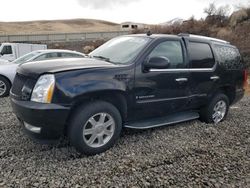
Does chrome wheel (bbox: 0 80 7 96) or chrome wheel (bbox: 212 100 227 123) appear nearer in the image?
chrome wheel (bbox: 212 100 227 123)

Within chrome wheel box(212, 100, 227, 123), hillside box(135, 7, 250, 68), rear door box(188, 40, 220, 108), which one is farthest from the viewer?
hillside box(135, 7, 250, 68)

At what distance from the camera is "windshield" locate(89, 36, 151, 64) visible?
4.05 m

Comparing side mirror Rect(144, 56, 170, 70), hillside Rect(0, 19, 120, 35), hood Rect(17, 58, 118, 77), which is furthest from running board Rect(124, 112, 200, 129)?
hillside Rect(0, 19, 120, 35)

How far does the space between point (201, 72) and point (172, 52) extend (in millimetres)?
780

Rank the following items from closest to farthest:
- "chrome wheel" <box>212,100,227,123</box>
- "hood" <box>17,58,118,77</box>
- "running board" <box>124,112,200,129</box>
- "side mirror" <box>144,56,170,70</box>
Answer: "hood" <box>17,58,118,77</box>, "side mirror" <box>144,56,170,70</box>, "running board" <box>124,112,200,129</box>, "chrome wheel" <box>212,100,227,123</box>

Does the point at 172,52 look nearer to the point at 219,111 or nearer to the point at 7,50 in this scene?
the point at 219,111

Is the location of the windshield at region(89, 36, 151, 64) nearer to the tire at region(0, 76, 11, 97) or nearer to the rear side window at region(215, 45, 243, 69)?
the rear side window at region(215, 45, 243, 69)

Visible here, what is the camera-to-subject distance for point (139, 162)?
11.1ft

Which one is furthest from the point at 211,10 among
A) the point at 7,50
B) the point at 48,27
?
the point at 48,27

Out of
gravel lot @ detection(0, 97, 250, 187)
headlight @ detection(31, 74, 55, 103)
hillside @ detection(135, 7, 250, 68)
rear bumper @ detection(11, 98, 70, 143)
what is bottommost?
gravel lot @ detection(0, 97, 250, 187)

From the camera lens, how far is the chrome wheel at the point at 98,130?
351 cm

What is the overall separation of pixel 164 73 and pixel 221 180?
1866 mm

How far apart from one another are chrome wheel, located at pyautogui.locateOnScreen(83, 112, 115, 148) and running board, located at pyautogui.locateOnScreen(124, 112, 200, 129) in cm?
36

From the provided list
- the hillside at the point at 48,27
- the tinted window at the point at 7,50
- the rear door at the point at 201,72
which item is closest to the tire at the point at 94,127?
the rear door at the point at 201,72
